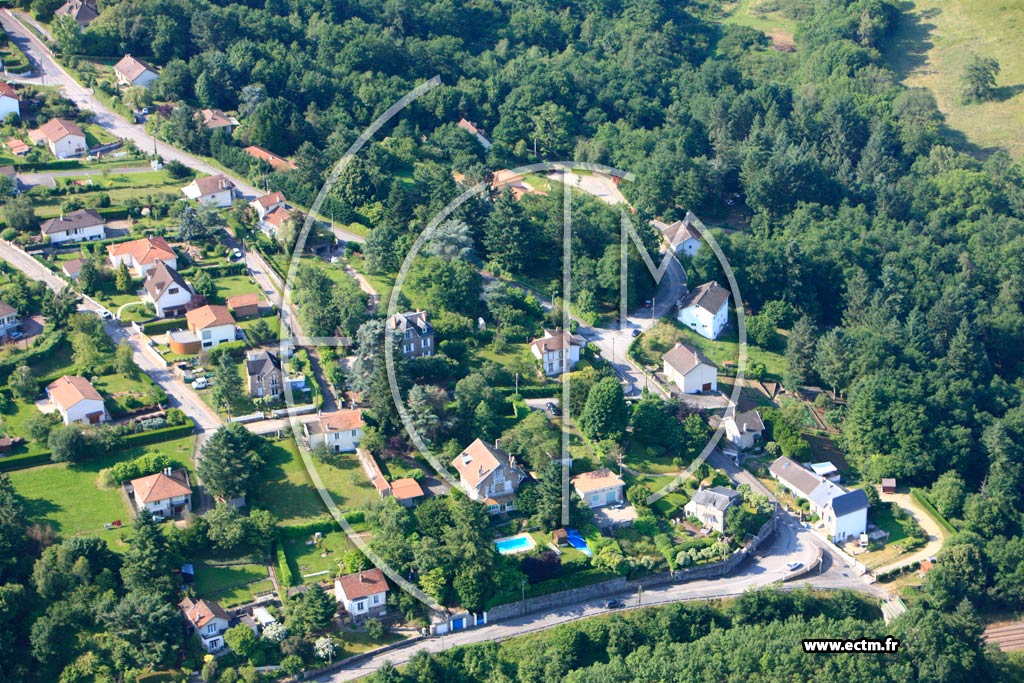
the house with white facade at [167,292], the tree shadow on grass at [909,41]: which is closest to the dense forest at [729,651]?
the house with white facade at [167,292]

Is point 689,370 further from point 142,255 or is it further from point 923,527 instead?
point 142,255

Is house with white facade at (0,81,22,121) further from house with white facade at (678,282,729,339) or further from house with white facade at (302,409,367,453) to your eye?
house with white facade at (678,282,729,339)

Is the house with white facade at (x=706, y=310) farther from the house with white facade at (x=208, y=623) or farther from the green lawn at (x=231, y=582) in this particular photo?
the house with white facade at (x=208, y=623)

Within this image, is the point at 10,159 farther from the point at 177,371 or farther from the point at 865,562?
the point at 865,562

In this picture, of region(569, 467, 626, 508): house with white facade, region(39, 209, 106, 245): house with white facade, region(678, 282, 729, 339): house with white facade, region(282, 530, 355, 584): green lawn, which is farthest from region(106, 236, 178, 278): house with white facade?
region(678, 282, 729, 339): house with white facade

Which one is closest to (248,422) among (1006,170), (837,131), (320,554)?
(320,554)

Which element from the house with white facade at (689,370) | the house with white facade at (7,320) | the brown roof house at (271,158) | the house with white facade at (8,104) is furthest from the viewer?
the house with white facade at (8,104)
